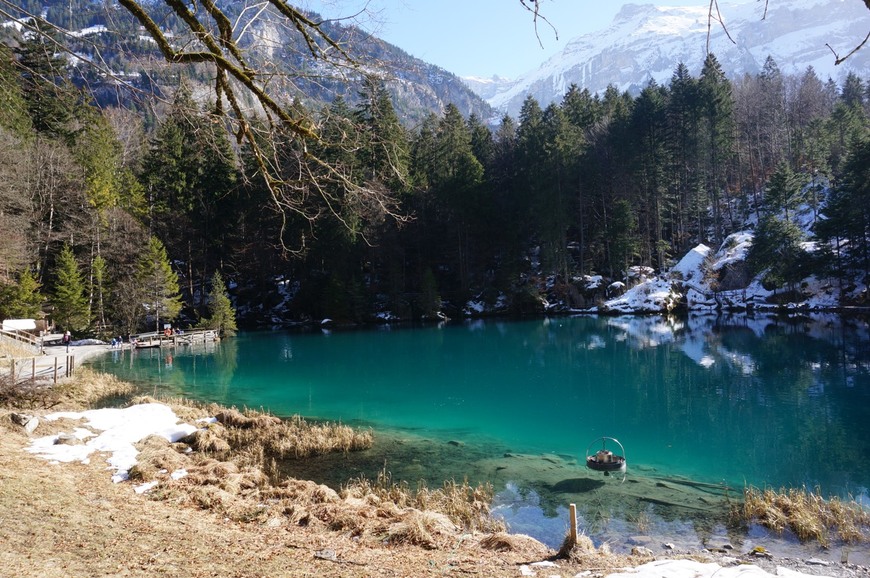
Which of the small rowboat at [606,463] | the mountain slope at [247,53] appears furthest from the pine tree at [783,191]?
the mountain slope at [247,53]

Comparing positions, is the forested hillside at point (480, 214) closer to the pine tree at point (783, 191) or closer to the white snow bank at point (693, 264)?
the pine tree at point (783, 191)

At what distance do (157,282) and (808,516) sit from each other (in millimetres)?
35107

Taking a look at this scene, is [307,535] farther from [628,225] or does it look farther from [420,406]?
[628,225]

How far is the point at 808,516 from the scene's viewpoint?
7.32m

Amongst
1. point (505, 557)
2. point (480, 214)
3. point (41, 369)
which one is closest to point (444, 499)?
point (505, 557)

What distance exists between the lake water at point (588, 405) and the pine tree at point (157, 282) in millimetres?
5295

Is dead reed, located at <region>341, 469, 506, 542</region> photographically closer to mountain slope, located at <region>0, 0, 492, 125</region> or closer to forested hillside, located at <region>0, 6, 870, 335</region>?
mountain slope, located at <region>0, 0, 492, 125</region>

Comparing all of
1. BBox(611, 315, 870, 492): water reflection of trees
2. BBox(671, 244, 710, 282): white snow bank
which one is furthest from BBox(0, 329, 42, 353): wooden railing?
BBox(671, 244, 710, 282): white snow bank

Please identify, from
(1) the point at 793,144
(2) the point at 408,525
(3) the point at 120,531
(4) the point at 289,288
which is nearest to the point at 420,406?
(2) the point at 408,525

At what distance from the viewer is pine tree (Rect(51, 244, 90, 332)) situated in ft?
98.3

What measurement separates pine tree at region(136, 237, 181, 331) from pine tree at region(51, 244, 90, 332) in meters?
3.62

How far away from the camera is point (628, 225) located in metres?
41.8

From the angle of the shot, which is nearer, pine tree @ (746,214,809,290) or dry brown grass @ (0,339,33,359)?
dry brown grass @ (0,339,33,359)

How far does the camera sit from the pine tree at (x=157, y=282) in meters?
34.1
